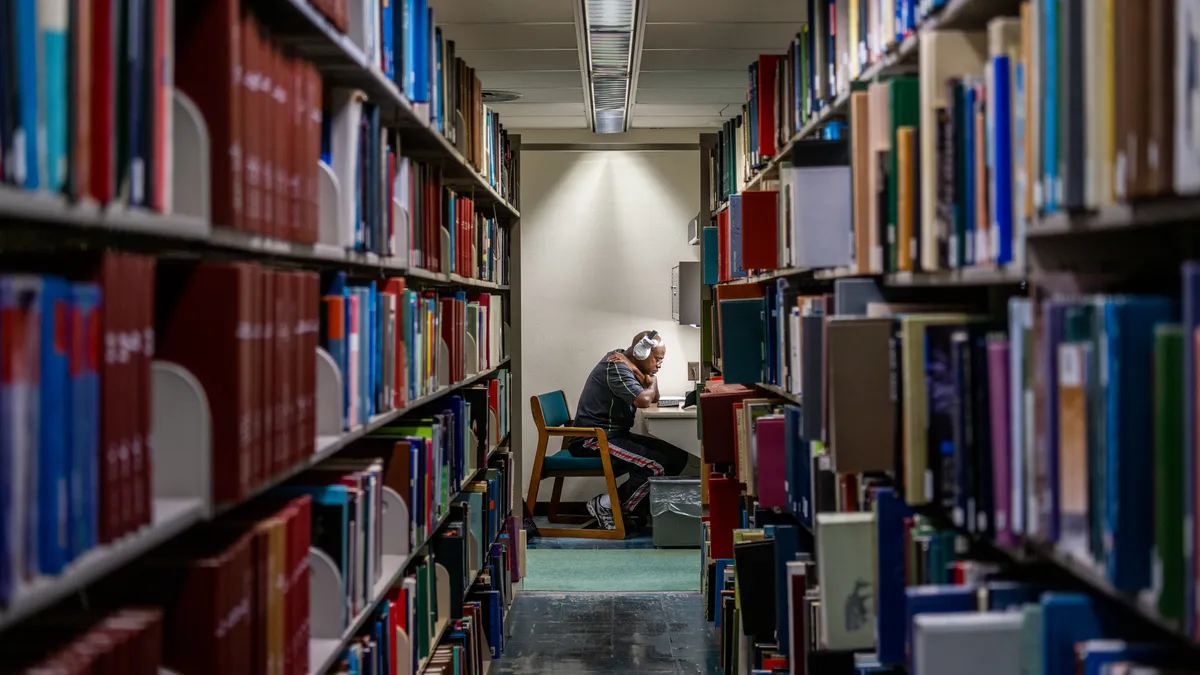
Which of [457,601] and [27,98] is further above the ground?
[27,98]

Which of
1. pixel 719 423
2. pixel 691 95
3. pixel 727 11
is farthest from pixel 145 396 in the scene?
pixel 691 95

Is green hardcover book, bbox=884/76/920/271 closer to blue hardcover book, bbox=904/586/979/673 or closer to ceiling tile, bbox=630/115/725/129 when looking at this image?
blue hardcover book, bbox=904/586/979/673

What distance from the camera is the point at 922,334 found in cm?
180

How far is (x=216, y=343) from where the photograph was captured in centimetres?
144

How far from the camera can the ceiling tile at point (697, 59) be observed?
4750 millimetres

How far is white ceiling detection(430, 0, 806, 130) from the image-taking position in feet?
13.5

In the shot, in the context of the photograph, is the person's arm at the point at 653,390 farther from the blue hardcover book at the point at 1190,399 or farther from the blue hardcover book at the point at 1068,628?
the blue hardcover book at the point at 1190,399

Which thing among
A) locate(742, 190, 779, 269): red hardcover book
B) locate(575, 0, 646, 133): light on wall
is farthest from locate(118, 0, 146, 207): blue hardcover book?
locate(575, 0, 646, 133): light on wall

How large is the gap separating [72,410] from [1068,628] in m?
1.13

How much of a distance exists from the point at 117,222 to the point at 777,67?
9.68 feet

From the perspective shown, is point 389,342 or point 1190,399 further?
point 389,342

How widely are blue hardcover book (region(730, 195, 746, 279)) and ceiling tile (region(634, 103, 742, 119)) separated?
2.01 m

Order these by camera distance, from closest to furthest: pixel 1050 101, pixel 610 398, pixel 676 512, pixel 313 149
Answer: pixel 1050 101
pixel 313 149
pixel 676 512
pixel 610 398

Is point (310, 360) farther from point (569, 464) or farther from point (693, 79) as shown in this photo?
point (569, 464)
